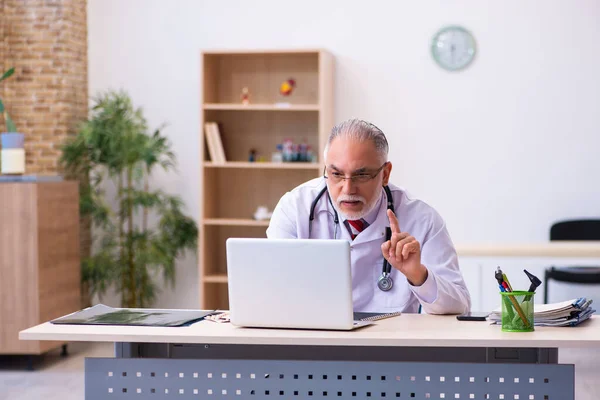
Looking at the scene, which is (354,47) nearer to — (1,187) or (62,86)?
(62,86)

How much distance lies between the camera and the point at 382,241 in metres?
3.08

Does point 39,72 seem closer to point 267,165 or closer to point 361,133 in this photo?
point 267,165

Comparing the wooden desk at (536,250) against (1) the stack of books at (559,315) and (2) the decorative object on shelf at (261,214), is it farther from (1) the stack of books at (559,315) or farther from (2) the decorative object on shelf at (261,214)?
Answer: (1) the stack of books at (559,315)

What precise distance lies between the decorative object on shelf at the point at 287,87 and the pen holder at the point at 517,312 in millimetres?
4165

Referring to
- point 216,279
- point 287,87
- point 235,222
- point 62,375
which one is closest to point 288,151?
point 287,87

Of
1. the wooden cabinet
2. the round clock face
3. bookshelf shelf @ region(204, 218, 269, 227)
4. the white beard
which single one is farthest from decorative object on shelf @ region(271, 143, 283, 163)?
the white beard

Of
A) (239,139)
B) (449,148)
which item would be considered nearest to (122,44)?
(239,139)

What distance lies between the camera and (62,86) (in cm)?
653

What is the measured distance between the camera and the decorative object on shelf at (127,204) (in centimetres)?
628

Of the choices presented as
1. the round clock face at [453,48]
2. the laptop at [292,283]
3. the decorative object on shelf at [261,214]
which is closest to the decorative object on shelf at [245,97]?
the decorative object on shelf at [261,214]

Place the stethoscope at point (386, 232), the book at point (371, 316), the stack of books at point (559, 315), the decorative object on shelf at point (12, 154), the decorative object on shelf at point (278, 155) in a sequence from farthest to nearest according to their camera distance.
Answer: the decorative object on shelf at point (278, 155) → the decorative object on shelf at point (12, 154) → the stethoscope at point (386, 232) → the book at point (371, 316) → the stack of books at point (559, 315)

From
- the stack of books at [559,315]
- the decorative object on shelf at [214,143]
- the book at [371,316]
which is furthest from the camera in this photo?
the decorative object on shelf at [214,143]

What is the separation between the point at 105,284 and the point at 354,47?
8.66ft

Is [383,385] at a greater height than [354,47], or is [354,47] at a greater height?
[354,47]
